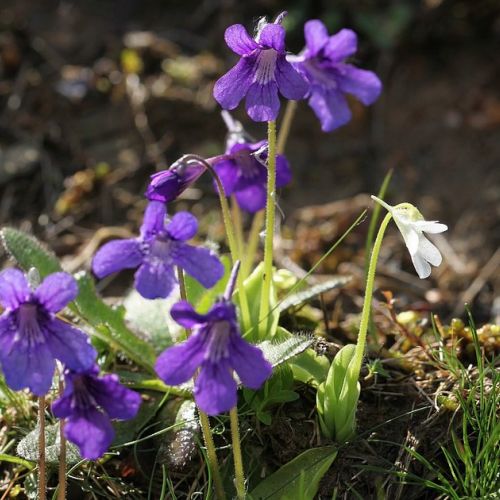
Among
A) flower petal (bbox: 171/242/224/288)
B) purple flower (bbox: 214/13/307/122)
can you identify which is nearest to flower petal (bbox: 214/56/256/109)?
purple flower (bbox: 214/13/307/122)

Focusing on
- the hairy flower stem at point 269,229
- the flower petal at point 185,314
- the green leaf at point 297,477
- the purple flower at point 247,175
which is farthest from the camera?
the purple flower at point 247,175

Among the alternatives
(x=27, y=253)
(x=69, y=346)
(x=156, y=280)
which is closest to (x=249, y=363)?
(x=156, y=280)

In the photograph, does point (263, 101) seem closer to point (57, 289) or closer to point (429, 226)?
point (429, 226)

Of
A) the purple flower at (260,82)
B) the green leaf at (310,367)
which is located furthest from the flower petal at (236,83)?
the green leaf at (310,367)

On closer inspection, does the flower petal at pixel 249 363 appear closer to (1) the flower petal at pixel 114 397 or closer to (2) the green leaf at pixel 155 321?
(1) the flower petal at pixel 114 397

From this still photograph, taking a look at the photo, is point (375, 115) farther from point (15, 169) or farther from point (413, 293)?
point (15, 169)

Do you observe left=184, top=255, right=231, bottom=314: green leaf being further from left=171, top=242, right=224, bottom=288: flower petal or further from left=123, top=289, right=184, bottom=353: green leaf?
left=171, top=242, right=224, bottom=288: flower petal
